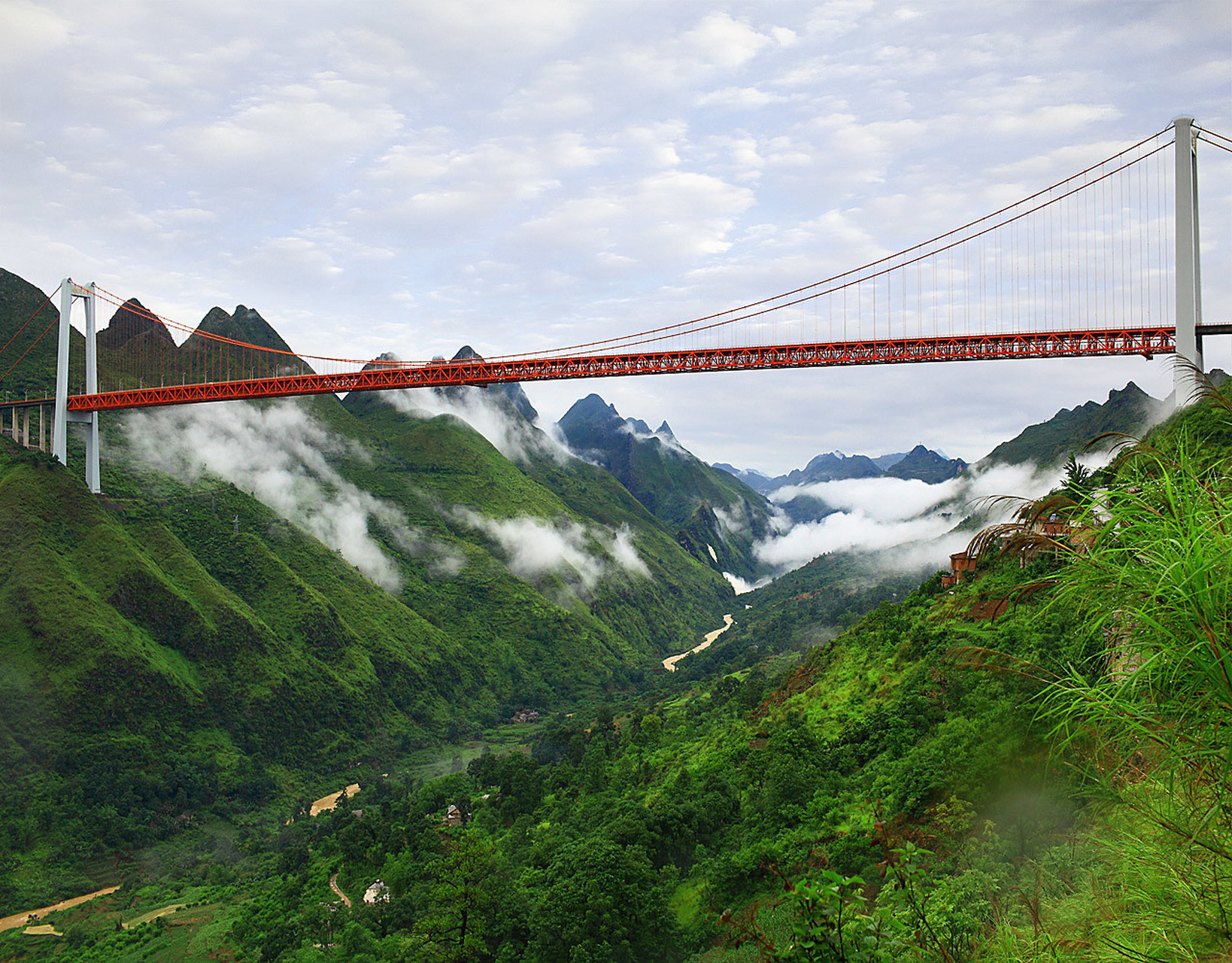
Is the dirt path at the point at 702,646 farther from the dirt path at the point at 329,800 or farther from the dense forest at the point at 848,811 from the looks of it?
the dirt path at the point at 329,800

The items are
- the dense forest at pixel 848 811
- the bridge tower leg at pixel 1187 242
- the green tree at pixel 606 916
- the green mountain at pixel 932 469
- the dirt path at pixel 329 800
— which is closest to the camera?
the dense forest at pixel 848 811

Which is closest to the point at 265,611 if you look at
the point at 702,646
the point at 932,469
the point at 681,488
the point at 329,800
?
the point at 329,800

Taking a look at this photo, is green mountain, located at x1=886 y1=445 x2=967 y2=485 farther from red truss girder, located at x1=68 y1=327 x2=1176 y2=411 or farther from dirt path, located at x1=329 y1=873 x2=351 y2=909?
dirt path, located at x1=329 y1=873 x2=351 y2=909

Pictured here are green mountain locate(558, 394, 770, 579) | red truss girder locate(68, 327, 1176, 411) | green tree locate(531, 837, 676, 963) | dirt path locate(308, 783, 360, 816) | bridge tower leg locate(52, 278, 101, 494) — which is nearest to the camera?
green tree locate(531, 837, 676, 963)

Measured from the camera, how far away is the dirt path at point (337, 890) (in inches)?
974

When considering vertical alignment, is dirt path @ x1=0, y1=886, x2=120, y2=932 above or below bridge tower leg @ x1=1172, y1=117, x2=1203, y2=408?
below

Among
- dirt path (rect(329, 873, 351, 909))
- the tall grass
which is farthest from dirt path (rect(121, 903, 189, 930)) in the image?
the tall grass

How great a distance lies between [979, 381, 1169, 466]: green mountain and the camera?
156 ft

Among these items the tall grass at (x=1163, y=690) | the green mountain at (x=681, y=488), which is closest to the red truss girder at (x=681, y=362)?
the tall grass at (x=1163, y=690)

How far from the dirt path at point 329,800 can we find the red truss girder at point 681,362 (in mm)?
22878

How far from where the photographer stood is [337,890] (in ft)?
85.5

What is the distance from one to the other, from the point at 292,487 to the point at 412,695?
2686 centimetres

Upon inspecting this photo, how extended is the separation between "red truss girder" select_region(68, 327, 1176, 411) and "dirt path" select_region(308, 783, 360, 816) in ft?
75.1

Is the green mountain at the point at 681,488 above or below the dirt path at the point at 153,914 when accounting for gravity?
above
